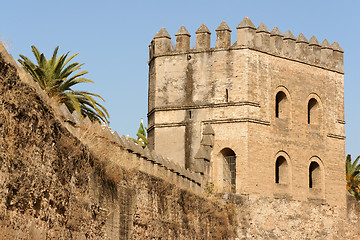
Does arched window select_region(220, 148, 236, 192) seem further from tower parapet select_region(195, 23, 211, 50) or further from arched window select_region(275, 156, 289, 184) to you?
tower parapet select_region(195, 23, 211, 50)

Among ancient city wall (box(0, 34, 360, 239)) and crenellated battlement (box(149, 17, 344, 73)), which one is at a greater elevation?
crenellated battlement (box(149, 17, 344, 73))

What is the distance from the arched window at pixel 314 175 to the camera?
1123 inches

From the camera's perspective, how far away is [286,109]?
28.0 metres

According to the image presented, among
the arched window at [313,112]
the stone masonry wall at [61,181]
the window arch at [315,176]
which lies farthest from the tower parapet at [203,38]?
the stone masonry wall at [61,181]

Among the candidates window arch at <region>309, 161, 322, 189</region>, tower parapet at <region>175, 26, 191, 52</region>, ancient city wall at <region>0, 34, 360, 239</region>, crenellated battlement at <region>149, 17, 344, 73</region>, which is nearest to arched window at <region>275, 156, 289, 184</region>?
ancient city wall at <region>0, 34, 360, 239</region>

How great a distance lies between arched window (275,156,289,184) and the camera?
27.6 m

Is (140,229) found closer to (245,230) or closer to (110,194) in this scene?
(110,194)

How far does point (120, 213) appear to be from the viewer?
1608 centimetres

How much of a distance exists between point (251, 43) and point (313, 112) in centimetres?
381

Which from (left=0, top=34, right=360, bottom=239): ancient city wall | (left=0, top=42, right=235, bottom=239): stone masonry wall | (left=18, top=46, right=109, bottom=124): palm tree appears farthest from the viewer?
(left=18, top=46, right=109, bottom=124): palm tree

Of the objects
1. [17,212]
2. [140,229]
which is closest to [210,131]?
[140,229]

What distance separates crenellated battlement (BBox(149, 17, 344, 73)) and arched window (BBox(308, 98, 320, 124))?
1402 millimetres

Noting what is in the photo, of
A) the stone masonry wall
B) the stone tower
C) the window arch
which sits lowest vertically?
the stone masonry wall

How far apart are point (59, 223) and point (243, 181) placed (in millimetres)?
15047
